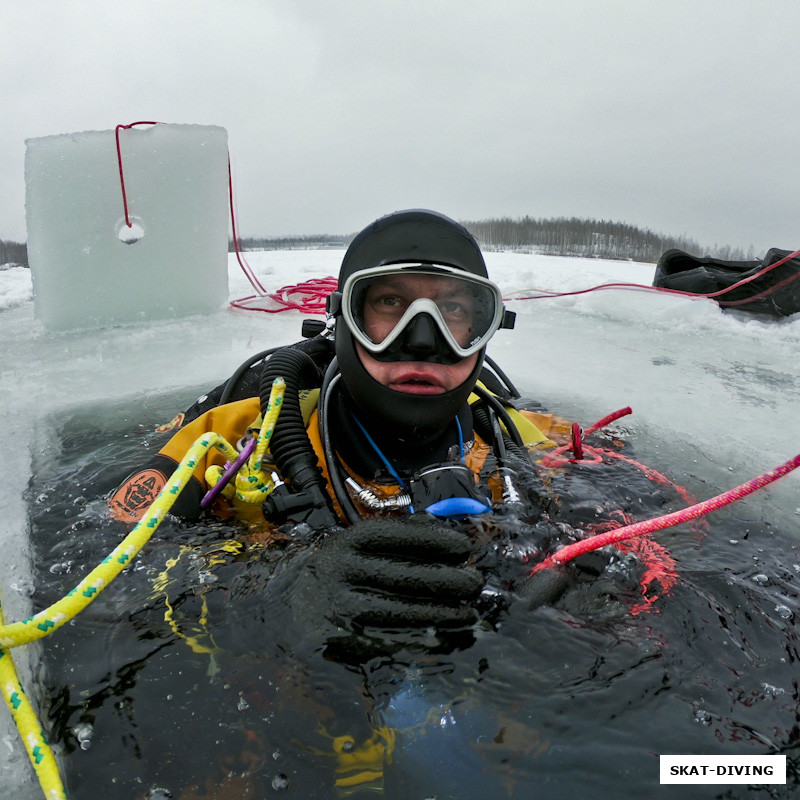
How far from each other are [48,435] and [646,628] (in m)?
3.14

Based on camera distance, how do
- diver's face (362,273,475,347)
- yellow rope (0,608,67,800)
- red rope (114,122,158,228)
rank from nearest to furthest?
yellow rope (0,608,67,800) → diver's face (362,273,475,347) → red rope (114,122,158,228)

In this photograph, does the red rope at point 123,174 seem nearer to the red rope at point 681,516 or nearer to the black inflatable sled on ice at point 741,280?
the red rope at point 681,516

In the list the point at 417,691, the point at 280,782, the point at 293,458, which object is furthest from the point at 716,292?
the point at 280,782

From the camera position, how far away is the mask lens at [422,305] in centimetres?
188

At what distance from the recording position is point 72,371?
4.12 metres

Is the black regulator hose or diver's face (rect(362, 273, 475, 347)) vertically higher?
diver's face (rect(362, 273, 475, 347))

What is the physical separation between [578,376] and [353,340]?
2993 millimetres

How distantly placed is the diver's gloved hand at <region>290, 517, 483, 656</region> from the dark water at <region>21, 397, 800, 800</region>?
2.8 inches

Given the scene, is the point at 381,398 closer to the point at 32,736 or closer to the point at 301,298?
the point at 32,736

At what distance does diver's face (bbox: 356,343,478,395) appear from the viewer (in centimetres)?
189

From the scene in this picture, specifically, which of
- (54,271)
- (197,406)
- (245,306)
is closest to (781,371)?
(197,406)

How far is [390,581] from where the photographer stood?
129cm

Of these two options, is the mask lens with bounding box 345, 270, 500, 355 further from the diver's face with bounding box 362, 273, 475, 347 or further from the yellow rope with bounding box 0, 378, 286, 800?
the yellow rope with bounding box 0, 378, 286, 800

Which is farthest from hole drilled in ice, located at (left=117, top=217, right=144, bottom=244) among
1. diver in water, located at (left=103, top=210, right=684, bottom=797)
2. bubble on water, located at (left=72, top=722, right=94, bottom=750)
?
bubble on water, located at (left=72, top=722, right=94, bottom=750)
